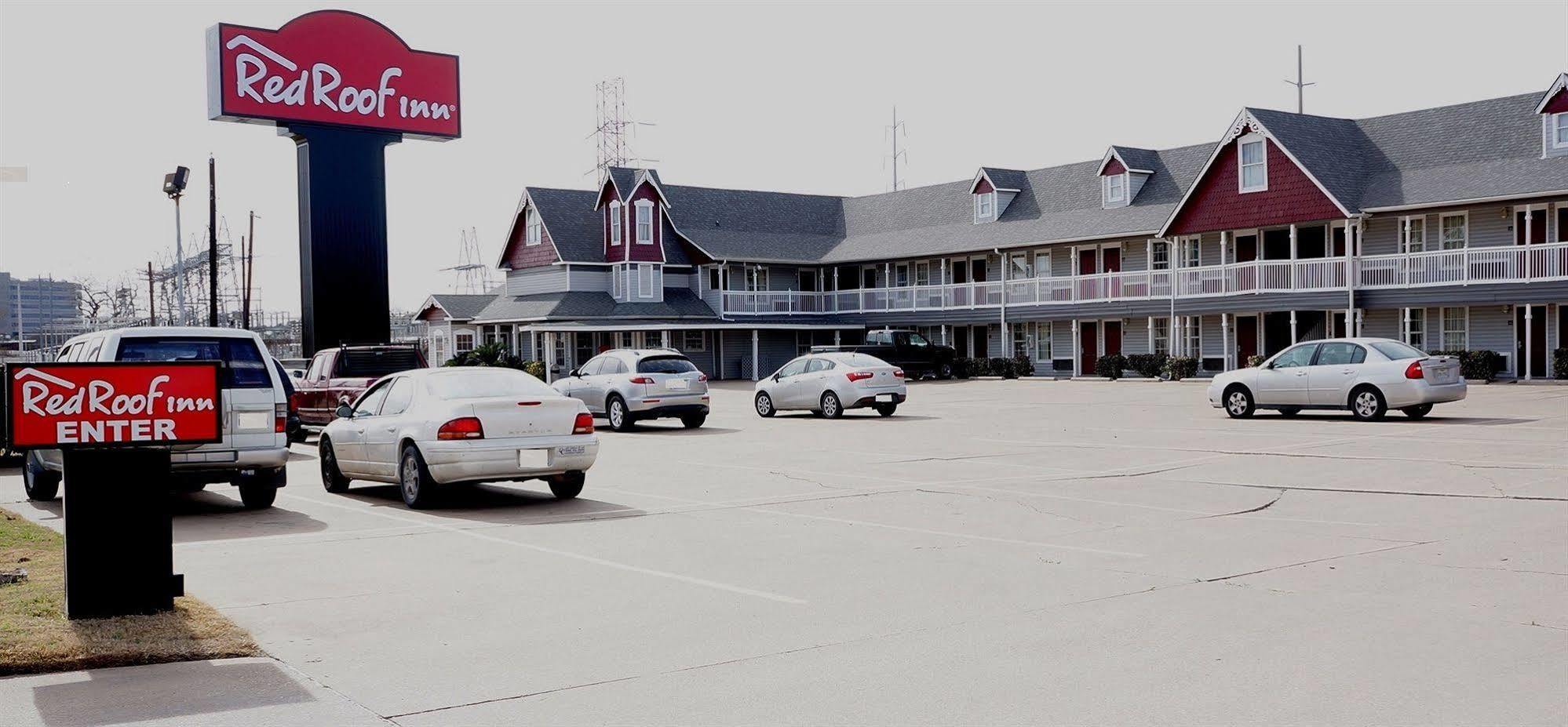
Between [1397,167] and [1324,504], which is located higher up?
[1397,167]

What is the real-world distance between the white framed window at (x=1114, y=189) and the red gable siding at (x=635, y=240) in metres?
18.6

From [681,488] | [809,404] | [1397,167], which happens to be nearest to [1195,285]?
[1397,167]

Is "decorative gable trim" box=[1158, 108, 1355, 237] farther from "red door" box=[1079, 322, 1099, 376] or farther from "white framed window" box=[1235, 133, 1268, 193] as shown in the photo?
"red door" box=[1079, 322, 1099, 376]

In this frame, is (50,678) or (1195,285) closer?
(50,678)

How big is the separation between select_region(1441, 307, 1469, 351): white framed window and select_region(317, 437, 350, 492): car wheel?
109 feet

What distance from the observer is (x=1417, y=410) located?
75.4ft

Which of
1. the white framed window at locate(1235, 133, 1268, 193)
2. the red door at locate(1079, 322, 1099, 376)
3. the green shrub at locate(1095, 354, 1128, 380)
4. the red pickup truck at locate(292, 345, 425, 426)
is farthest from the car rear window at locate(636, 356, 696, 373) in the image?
the red door at locate(1079, 322, 1099, 376)

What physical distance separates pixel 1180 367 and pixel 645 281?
23.4 meters

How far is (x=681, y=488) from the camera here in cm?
1498

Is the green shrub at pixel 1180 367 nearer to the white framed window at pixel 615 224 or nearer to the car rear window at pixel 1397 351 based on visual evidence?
the car rear window at pixel 1397 351

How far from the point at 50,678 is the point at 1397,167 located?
41394 millimetres

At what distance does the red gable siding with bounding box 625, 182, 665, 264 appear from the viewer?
5512 centimetres

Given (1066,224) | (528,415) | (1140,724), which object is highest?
(1066,224)

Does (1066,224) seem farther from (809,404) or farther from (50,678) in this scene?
(50,678)
